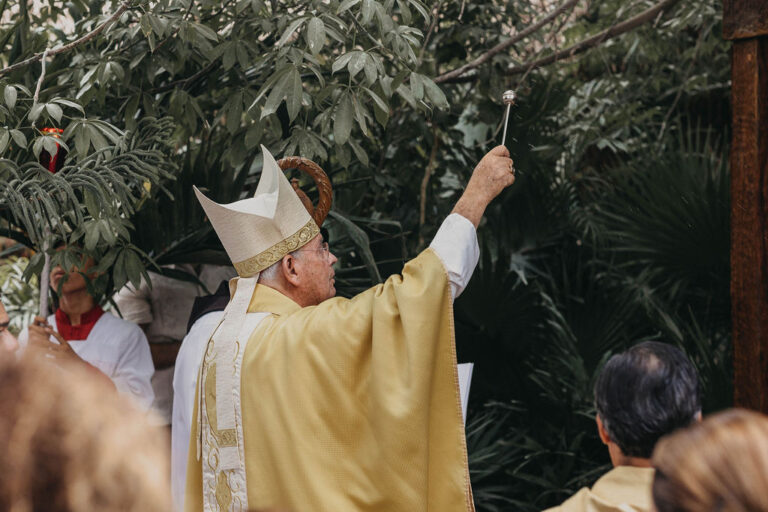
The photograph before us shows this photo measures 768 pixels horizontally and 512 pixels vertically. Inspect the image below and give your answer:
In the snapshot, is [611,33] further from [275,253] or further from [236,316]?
[236,316]

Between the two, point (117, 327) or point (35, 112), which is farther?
point (117, 327)

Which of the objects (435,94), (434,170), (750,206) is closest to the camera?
(750,206)

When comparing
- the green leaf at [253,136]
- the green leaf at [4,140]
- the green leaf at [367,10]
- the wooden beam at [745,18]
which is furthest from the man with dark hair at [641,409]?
the green leaf at [4,140]

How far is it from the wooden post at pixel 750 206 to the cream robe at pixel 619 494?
1.66 metres

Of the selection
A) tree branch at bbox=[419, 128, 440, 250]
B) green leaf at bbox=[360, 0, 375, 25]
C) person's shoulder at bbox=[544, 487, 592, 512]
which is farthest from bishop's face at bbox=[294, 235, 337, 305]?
tree branch at bbox=[419, 128, 440, 250]

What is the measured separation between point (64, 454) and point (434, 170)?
174 inches

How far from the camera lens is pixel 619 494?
66.1 inches

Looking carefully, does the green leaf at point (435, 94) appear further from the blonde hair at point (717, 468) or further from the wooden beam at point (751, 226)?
the blonde hair at point (717, 468)

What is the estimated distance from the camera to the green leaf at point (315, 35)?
9.66 ft

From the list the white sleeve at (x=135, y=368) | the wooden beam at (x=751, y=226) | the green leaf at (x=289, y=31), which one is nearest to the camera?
the green leaf at (x=289, y=31)

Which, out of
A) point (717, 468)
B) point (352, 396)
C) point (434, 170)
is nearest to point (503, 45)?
point (434, 170)

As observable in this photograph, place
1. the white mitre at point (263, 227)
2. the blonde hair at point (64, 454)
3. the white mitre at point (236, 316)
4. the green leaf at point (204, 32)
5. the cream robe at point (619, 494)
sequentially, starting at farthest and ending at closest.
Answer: the green leaf at point (204, 32), the white mitre at point (263, 227), the white mitre at point (236, 316), the cream robe at point (619, 494), the blonde hair at point (64, 454)

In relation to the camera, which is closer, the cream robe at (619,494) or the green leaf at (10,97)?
the cream robe at (619,494)

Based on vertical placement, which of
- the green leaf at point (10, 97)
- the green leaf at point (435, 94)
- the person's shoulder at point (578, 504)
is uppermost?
the green leaf at point (10, 97)
